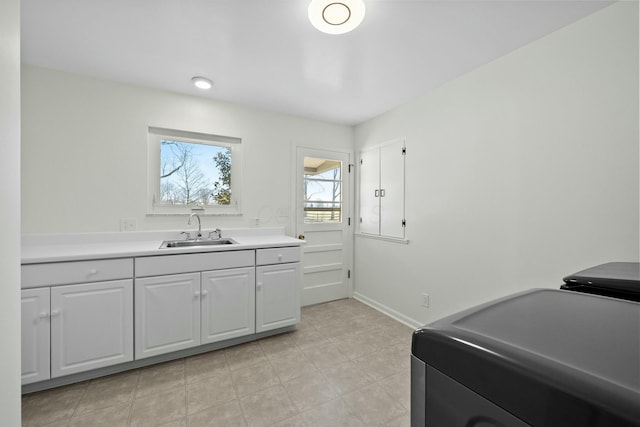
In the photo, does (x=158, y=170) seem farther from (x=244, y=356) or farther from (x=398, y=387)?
(x=398, y=387)

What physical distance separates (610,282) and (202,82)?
110 inches

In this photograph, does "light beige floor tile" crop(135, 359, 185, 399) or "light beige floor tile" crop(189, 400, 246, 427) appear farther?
"light beige floor tile" crop(135, 359, 185, 399)

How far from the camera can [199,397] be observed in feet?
5.53

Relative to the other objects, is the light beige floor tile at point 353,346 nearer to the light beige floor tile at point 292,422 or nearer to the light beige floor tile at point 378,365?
the light beige floor tile at point 378,365

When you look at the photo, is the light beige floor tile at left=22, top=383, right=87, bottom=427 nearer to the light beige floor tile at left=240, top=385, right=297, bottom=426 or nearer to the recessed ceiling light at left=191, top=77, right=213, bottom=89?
the light beige floor tile at left=240, top=385, right=297, bottom=426

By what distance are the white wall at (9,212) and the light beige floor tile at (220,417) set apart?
774mm

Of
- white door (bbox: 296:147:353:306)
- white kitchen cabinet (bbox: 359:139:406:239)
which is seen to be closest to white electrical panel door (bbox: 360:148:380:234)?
white kitchen cabinet (bbox: 359:139:406:239)

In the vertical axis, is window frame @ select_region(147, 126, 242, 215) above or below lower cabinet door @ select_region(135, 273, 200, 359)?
above

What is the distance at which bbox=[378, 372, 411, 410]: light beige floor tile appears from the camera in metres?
1.68

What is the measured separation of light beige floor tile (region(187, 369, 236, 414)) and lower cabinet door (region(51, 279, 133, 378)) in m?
0.56

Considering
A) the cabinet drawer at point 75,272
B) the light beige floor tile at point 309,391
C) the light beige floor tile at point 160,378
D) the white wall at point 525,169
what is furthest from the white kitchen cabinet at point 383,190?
the cabinet drawer at point 75,272

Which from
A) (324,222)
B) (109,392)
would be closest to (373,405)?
(109,392)

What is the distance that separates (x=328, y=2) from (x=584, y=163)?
1.73m

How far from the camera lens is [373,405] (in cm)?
163
